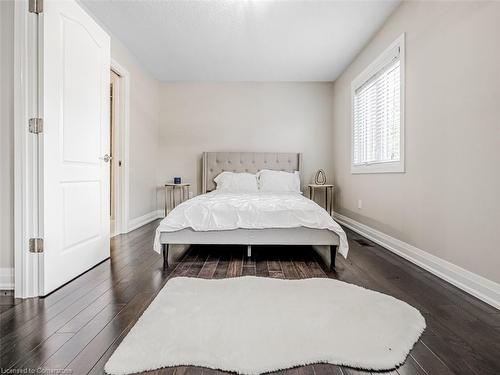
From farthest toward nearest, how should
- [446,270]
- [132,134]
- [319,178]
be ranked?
[319,178] → [132,134] → [446,270]

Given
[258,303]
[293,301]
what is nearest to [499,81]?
[293,301]

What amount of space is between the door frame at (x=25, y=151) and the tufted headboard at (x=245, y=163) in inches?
134

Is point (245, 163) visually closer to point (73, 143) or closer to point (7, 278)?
point (73, 143)

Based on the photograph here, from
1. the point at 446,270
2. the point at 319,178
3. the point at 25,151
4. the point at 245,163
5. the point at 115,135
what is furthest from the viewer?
the point at 319,178

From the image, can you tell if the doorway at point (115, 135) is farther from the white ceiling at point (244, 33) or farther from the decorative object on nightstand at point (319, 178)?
the decorative object on nightstand at point (319, 178)

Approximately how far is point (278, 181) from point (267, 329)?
348cm

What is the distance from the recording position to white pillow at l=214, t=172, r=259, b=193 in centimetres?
474

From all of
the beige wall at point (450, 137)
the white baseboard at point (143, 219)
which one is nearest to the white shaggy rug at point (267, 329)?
the beige wall at point (450, 137)

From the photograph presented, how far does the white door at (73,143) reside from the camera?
78.7 inches

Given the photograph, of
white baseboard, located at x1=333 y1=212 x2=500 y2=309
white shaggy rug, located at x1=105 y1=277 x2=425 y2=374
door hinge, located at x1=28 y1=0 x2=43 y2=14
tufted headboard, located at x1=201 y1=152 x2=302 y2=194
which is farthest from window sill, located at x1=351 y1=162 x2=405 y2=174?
door hinge, located at x1=28 y1=0 x2=43 y2=14

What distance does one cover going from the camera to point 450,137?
224 centimetres

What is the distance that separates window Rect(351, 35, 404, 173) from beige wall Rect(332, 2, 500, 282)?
0.13 m

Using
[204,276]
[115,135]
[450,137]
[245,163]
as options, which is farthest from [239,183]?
[450,137]

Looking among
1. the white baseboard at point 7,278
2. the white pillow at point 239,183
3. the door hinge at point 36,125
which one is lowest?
the white baseboard at point 7,278
